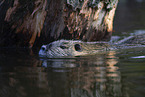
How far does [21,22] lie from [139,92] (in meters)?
3.95

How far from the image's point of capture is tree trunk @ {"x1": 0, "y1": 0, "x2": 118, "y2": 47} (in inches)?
198

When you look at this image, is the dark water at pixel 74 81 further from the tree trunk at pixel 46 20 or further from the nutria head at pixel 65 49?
the tree trunk at pixel 46 20

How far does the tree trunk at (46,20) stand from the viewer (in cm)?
502

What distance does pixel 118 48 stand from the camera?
15.8 ft

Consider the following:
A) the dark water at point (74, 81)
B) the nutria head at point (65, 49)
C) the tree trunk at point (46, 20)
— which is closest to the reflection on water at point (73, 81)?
the dark water at point (74, 81)

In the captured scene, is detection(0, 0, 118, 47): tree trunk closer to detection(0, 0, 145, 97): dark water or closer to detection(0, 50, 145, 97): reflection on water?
detection(0, 0, 145, 97): dark water

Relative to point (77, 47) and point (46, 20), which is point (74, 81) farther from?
point (46, 20)

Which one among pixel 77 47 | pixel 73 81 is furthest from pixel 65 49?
pixel 73 81

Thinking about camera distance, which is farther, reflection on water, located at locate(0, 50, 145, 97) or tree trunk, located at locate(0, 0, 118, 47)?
tree trunk, located at locate(0, 0, 118, 47)

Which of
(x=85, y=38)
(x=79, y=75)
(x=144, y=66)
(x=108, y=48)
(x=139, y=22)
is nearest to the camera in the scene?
(x=79, y=75)

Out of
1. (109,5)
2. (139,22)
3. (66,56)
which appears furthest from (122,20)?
(66,56)

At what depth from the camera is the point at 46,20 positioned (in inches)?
208

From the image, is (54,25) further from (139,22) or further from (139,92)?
(139,22)

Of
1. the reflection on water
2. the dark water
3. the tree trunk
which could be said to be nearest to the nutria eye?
the tree trunk
